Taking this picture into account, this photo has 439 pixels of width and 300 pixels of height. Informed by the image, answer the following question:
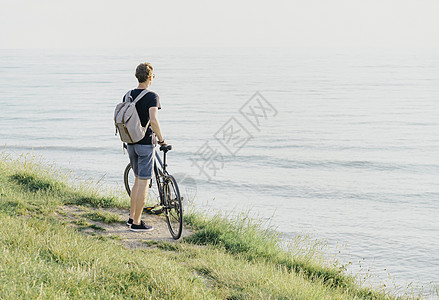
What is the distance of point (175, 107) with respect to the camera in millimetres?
40969

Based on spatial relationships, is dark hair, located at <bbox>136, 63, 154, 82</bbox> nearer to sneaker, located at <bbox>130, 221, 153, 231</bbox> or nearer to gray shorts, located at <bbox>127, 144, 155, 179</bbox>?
gray shorts, located at <bbox>127, 144, 155, 179</bbox>

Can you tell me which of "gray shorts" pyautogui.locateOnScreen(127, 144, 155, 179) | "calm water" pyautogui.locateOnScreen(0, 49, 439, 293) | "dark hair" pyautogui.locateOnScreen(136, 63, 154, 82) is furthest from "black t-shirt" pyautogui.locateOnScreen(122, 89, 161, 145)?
"calm water" pyautogui.locateOnScreen(0, 49, 439, 293)

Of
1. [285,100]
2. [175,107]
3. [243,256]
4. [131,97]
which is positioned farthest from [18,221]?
[285,100]

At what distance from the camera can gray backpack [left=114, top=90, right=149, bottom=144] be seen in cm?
639

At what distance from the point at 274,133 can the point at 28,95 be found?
30.8 meters

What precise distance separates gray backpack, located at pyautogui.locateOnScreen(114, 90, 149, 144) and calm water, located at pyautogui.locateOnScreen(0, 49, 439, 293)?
456cm

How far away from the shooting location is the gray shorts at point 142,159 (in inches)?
264

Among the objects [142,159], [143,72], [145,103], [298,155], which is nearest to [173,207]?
[142,159]

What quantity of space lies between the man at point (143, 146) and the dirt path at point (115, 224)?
0.66ft

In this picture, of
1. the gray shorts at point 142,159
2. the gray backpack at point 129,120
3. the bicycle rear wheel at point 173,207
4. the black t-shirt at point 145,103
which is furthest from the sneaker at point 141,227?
the black t-shirt at point 145,103

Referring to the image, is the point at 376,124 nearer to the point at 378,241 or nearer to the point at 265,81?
the point at 378,241

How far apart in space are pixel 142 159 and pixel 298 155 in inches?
711

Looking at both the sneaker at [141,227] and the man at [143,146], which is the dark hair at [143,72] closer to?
the man at [143,146]

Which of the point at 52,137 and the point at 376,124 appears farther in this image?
the point at 376,124
